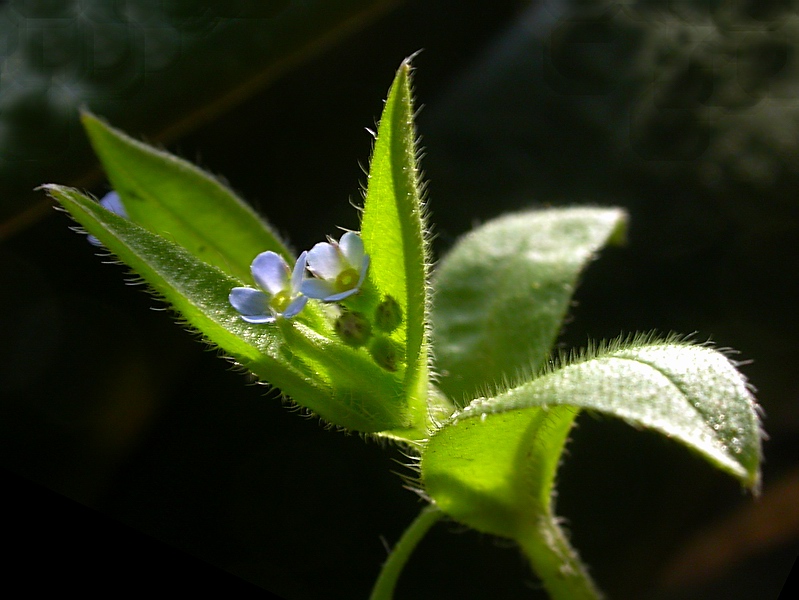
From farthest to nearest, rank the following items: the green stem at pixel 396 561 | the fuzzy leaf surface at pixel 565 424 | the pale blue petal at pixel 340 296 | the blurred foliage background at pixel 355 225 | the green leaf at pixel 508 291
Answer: the blurred foliage background at pixel 355 225
the green leaf at pixel 508 291
the green stem at pixel 396 561
the pale blue petal at pixel 340 296
the fuzzy leaf surface at pixel 565 424

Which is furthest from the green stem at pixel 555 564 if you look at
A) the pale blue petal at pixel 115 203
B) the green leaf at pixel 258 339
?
the pale blue petal at pixel 115 203

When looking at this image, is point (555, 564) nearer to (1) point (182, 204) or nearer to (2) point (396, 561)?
(2) point (396, 561)

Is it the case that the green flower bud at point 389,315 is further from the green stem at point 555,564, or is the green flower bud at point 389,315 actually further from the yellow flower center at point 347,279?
the green stem at point 555,564

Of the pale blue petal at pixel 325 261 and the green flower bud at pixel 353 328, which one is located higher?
the pale blue petal at pixel 325 261

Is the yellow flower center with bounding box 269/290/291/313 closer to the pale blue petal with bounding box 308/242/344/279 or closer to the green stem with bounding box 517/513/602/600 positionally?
the pale blue petal with bounding box 308/242/344/279

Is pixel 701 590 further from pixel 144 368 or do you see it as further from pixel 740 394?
pixel 144 368

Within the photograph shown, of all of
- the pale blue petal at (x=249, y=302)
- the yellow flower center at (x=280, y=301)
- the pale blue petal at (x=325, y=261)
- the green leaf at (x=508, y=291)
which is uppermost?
the pale blue petal at (x=325, y=261)

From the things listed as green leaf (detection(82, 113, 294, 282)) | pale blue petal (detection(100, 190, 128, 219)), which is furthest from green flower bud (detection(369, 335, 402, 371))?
pale blue petal (detection(100, 190, 128, 219))
